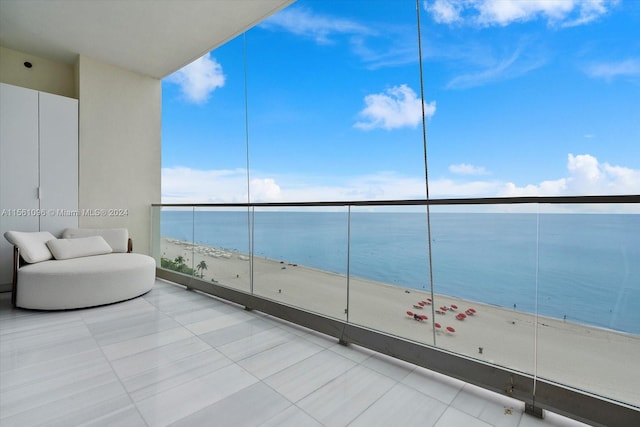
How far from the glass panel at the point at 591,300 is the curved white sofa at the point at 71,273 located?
12.2 ft

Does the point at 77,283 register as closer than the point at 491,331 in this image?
No

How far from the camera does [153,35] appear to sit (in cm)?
376

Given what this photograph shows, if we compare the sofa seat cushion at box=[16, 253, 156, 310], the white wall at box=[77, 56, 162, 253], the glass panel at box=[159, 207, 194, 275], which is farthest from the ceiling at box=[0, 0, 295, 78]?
the sofa seat cushion at box=[16, 253, 156, 310]

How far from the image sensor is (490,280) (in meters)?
1.62

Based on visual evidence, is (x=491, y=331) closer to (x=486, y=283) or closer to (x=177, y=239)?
(x=486, y=283)

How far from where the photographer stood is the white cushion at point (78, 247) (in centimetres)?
340

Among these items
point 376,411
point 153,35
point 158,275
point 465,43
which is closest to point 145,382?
point 376,411

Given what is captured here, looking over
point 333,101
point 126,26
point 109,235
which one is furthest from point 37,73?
point 333,101

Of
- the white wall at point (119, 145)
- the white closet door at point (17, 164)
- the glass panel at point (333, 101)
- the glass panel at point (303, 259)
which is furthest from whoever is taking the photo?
the glass panel at point (333, 101)

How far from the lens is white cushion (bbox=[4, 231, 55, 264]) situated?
10.1 ft

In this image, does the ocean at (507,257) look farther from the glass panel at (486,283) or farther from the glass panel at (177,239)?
the glass panel at (177,239)

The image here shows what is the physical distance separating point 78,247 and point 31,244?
43cm

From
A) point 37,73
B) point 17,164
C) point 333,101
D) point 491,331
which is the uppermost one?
point 333,101

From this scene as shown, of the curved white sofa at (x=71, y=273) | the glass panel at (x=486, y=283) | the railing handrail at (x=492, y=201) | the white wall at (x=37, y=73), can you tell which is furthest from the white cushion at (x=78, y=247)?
the glass panel at (x=486, y=283)
